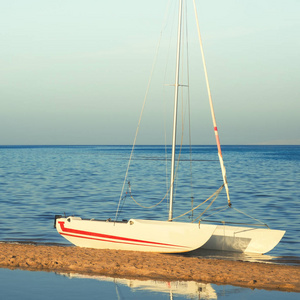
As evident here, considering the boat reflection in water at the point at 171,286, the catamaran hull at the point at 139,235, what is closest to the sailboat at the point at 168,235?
the catamaran hull at the point at 139,235

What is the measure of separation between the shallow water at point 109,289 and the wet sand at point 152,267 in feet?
2.38

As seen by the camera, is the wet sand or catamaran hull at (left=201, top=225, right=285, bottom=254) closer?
the wet sand

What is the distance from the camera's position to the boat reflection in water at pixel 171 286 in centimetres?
1490

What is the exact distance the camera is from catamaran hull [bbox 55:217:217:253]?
20859mm

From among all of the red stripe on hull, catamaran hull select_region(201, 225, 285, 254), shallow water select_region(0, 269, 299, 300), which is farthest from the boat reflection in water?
catamaran hull select_region(201, 225, 285, 254)

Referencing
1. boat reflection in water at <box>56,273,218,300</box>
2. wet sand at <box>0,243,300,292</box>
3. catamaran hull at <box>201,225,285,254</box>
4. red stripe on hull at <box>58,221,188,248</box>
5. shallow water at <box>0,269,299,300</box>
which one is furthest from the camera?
catamaran hull at <box>201,225,285,254</box>

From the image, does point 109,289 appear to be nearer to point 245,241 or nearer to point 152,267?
point 152,267

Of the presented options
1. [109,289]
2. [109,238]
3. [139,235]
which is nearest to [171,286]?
[109,289]

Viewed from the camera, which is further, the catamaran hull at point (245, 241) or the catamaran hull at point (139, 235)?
the catamaran hull at point (245, 241)

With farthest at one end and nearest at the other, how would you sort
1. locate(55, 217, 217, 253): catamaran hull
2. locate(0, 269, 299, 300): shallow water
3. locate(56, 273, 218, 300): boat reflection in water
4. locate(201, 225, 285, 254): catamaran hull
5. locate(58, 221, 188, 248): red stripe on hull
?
A: locate(201, 225, 285, 254): catamaran hull
locate(58, 221, 188, 248): red stripe on hull
locate(55, 217, 217, 253): catamaran hull
locate(56, 273, 218, 300): boat reflection in water
locate(0, 269, 299, 300): shallow water

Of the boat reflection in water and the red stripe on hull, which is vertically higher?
the red stripe on hull

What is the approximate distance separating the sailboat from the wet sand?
69cm

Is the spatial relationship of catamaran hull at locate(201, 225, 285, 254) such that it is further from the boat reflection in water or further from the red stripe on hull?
the boat reflection in water

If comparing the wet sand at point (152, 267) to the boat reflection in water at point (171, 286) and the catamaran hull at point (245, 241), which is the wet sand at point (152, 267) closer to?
the boat reflection in water at point (171, 286)
